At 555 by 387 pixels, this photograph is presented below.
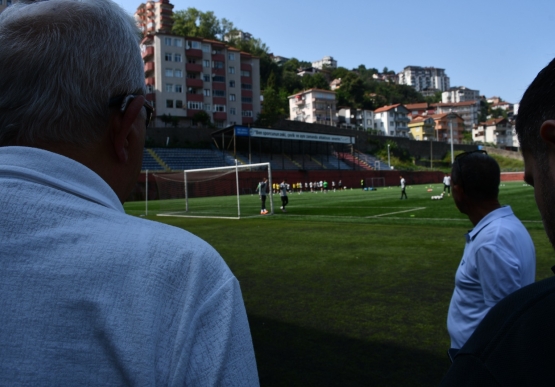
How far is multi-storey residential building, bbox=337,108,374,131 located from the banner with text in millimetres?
54304

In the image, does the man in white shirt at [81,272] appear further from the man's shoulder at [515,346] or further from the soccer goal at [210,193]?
the soccer goal at [210,193]

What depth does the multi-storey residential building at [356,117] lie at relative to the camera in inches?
5162

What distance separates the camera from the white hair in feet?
3.94

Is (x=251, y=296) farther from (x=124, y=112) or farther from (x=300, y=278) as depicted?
(x=124, y=112)

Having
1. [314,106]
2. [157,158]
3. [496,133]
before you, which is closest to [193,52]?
[157,158]

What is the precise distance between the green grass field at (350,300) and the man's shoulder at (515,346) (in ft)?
10.4

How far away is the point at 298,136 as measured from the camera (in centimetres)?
6581

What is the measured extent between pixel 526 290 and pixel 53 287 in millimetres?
1048

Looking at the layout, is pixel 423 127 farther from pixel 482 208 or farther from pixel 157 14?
pixel 482 208

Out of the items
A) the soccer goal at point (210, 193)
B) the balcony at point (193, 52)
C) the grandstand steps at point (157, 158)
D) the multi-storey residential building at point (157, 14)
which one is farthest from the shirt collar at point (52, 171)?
the multi-storey residential building at point (157, 14)

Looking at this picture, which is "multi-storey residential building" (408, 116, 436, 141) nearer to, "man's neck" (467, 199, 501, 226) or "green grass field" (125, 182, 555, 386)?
"green grass field" (125, 182, 555, 386)

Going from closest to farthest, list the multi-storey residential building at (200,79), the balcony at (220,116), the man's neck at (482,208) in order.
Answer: the man's neck at (482,208), the multi-storey residential building at (200,79), the balcony at (220,116)

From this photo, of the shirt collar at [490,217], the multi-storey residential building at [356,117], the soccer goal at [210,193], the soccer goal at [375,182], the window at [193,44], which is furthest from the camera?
the multi-storey residential building at [356,117]

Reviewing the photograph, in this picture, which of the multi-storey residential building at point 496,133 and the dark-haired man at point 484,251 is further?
the multi-storey residential building at point 496,133
